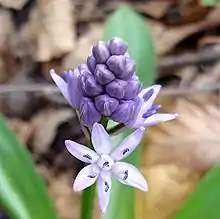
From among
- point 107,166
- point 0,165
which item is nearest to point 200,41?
point 0,165

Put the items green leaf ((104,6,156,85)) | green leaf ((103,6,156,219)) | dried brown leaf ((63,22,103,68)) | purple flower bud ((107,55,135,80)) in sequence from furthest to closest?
1. dried brown leaf ((63,22,103,68))
2. green leaf ((104,6,156,85))
3. green leaf ((103,6,156,219))
4. purple flower bud ((107,55,135,80))

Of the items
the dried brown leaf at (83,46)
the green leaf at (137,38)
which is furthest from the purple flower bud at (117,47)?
the dried brown leaf at (83,46)

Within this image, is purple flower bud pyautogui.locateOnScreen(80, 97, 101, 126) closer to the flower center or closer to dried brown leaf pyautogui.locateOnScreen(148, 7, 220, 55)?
the flower center

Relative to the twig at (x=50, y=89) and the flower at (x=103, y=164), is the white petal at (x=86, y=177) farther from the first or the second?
the twig at (x=50, y=89)

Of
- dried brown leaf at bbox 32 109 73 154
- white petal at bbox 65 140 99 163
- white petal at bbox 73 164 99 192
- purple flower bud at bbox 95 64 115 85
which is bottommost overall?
dried brown leaf at bbox 32 109 73 154

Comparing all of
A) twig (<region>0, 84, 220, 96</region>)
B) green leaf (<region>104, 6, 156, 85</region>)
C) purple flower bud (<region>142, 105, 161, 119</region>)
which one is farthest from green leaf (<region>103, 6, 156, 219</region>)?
purple flower bud (<region>142, 105, 161, 119</region>)

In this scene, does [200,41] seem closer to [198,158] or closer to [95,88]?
[198,158]

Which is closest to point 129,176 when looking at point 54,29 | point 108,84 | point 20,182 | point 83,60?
point 108,84
